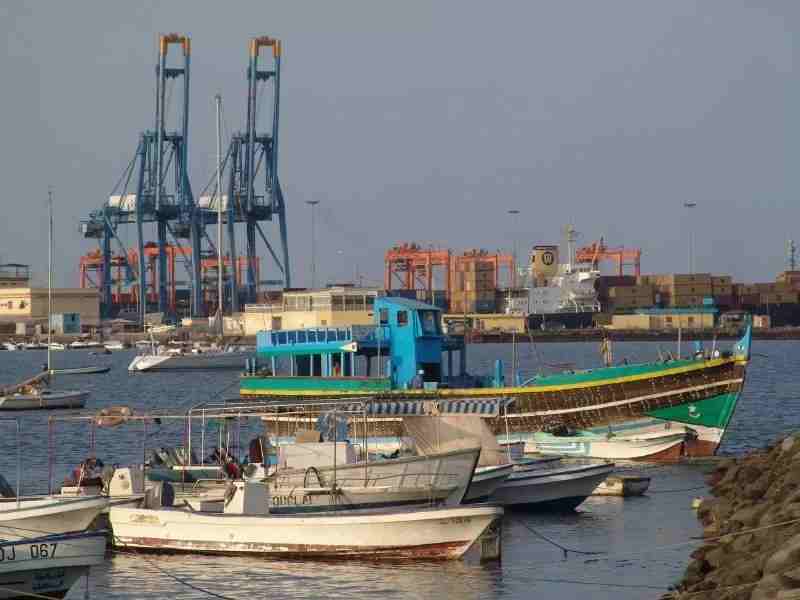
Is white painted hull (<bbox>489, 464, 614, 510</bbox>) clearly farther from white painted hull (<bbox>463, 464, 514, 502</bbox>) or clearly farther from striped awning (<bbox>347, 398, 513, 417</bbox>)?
striped awning (<bbox>347, 398, 513, 417</bbox>)

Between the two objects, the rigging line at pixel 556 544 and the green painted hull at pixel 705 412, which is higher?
the green painted hull at pixel 705 412

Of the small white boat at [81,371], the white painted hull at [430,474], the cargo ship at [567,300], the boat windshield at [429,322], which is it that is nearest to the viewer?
the white painted hull at [430,474]

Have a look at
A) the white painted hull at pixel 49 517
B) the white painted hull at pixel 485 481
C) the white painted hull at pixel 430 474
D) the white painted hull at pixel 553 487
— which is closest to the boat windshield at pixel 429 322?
the white painted hull at pixel 553 487

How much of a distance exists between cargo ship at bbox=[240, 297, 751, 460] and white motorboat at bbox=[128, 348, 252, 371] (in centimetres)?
6077

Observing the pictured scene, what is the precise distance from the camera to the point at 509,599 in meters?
20.6

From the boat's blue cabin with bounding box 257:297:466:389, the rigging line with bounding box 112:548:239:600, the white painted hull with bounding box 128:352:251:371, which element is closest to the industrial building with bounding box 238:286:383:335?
the boat's blue cabin with bounding box 257:297:466:389

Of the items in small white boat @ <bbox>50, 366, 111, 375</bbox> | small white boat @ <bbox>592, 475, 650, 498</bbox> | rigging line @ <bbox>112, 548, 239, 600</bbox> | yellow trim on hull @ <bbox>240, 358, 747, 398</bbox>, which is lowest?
small white boat @ <bbox>50, 366, 111, 375</bbox>

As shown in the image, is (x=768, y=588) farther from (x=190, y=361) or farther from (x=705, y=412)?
(x=190, y=361)

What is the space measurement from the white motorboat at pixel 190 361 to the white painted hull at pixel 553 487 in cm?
7009

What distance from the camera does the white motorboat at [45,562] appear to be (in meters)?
18.6

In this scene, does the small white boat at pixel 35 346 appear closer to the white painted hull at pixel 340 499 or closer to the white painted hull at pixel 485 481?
the white painted hull at pixel 485 481

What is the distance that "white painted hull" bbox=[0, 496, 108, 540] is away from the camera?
22.1 metres

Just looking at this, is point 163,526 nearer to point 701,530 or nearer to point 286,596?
point 286,596

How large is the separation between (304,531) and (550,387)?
14.5m
